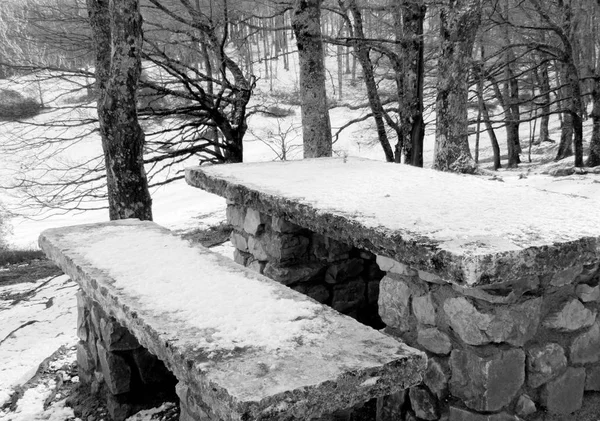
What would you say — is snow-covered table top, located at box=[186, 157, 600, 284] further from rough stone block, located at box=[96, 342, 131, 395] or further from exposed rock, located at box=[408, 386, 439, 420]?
rough stone block, located at box=[96, 342, 131, 395]

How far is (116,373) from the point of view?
337cm

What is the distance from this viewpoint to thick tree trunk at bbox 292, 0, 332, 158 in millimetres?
7191

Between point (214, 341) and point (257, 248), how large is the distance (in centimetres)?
217

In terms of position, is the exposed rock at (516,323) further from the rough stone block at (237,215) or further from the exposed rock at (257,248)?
the rough stone block at (237,215)

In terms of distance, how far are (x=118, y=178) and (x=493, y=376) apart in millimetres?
4559

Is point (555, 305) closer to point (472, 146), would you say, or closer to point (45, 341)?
point (45, 341)

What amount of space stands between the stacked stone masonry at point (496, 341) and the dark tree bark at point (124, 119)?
3.74m

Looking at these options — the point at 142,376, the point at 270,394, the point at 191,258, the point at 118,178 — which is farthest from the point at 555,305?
the point at 118,178

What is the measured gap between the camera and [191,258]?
3.31 m

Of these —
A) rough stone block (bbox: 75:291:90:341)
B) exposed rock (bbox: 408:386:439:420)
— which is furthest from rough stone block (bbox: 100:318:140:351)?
exposed rock (bbox: 408:386:439:420)

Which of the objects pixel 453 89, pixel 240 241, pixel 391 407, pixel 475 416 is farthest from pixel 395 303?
pixel 453 89

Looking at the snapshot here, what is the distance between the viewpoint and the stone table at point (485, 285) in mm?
2322

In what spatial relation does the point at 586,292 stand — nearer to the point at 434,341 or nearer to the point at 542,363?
the point at 542,363

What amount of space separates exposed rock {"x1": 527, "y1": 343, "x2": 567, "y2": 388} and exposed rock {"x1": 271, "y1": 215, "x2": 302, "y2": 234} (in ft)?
6.24
